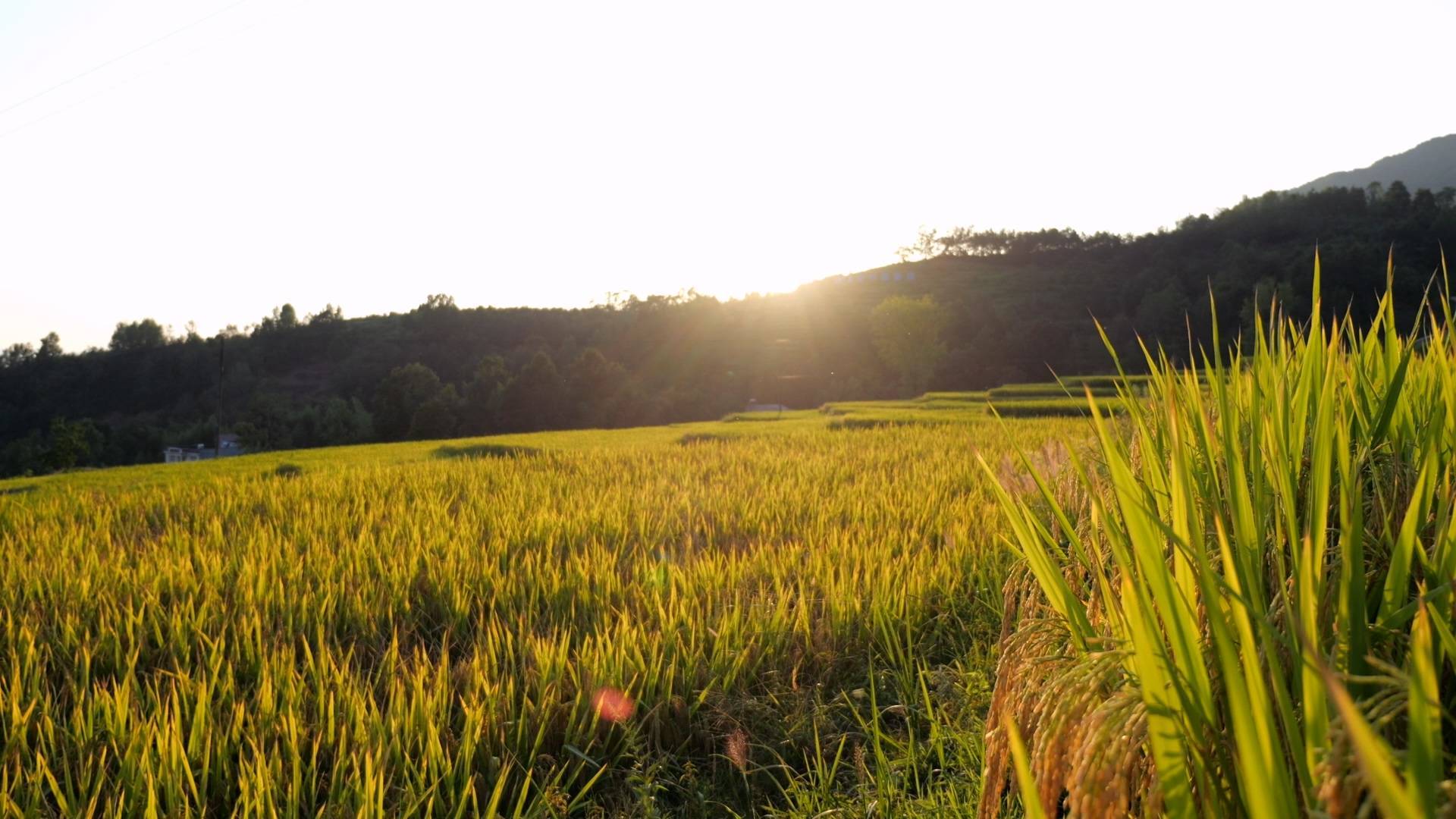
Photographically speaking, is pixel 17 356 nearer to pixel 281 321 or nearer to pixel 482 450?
pixel 281 321

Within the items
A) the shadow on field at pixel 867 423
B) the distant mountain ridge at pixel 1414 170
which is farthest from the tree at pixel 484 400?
the distant mountain ridge at pixel 1414 170

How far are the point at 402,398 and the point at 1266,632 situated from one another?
4960cm

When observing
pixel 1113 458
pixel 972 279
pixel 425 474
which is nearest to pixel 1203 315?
pixel 972 279

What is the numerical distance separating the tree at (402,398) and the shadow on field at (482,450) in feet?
118

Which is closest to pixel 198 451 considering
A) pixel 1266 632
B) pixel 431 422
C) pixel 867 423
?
pixel 431 422

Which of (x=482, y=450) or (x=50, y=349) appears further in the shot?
(x=50, y=349)

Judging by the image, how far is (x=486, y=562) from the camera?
3559mm

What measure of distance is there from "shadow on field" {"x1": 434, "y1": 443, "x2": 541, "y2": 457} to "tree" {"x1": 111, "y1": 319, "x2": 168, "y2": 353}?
7426cm

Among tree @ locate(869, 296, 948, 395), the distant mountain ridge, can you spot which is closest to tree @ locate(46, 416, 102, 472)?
tree @ locate(869, 296, 948, 395)

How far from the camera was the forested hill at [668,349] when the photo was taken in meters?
47.3

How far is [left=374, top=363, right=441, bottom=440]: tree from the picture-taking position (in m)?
46.1

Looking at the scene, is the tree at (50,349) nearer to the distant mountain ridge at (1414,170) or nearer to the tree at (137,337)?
the tree at (137,337)

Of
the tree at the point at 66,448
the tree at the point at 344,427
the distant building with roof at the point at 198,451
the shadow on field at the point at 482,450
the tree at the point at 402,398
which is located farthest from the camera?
the distant building with roof at the point at 198,451

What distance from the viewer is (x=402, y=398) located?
46.2m
